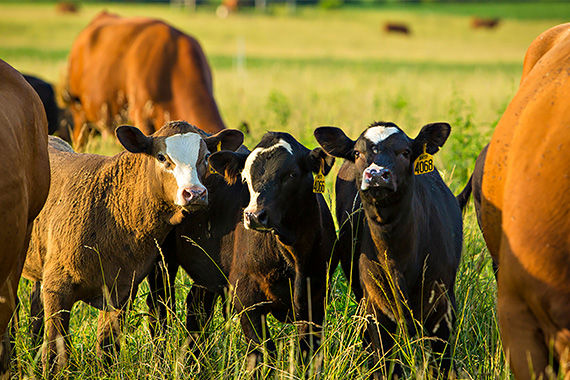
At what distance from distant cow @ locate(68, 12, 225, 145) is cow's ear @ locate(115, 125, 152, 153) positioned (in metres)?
4.19

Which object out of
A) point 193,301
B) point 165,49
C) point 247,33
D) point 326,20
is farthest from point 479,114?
point 326,20

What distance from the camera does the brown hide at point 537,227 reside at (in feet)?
9.79

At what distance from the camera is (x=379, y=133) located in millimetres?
4297

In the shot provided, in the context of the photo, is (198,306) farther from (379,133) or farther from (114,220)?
(379,133)

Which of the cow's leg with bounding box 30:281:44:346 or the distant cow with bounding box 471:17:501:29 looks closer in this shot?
the cow's leg with bounding box 30:281:44:346

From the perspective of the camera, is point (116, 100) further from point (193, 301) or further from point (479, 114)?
point (479, 114)

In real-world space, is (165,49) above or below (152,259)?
above

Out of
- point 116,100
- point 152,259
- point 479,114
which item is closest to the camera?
point 152,259

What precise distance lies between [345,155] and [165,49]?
715 cm

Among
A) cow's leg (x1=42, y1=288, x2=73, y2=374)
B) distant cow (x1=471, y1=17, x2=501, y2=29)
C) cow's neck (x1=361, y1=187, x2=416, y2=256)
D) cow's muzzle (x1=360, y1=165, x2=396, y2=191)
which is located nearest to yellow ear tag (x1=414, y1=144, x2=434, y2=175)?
cow's neck (x1=361, y1=187, x2=416, y2=256)

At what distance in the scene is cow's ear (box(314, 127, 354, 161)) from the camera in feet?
14.7

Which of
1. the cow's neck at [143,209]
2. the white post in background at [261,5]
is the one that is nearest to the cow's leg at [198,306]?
the cow's neck at [143,209]

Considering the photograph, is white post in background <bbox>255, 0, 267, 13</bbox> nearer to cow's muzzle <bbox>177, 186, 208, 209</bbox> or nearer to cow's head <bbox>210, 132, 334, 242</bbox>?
cow's head <bbox>210, 132, 334, 242</bbox>

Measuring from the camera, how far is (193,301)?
18.0 feet
